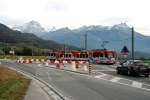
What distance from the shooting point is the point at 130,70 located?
1464 inches

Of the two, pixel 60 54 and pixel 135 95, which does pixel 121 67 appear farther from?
pixel 60 54

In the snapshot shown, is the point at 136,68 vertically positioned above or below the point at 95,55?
below

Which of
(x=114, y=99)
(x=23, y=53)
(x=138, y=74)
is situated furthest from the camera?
(x=23, y=53)

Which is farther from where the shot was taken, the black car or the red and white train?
the red and white train

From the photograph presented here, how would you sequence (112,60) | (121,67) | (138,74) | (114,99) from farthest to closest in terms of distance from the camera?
1. (112,60)
2. (121,67)
3. (138,74)
4. (114,99)

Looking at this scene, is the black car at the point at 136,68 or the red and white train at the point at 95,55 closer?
the black car at the point at 136,68

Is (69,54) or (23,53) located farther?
(23,53)

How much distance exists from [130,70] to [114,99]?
19985 mm

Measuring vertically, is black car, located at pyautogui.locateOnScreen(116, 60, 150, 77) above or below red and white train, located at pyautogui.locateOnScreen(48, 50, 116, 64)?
below

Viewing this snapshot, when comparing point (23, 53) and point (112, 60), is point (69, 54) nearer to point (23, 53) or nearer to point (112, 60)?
point (112, 60)

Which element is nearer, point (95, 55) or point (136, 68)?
point (136, 68)

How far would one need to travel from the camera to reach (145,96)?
1870cm

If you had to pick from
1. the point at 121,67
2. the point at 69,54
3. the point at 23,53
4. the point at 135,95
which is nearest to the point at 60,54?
the point at 69,54

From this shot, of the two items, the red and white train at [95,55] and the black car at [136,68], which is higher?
the red and white train at [95,55]
